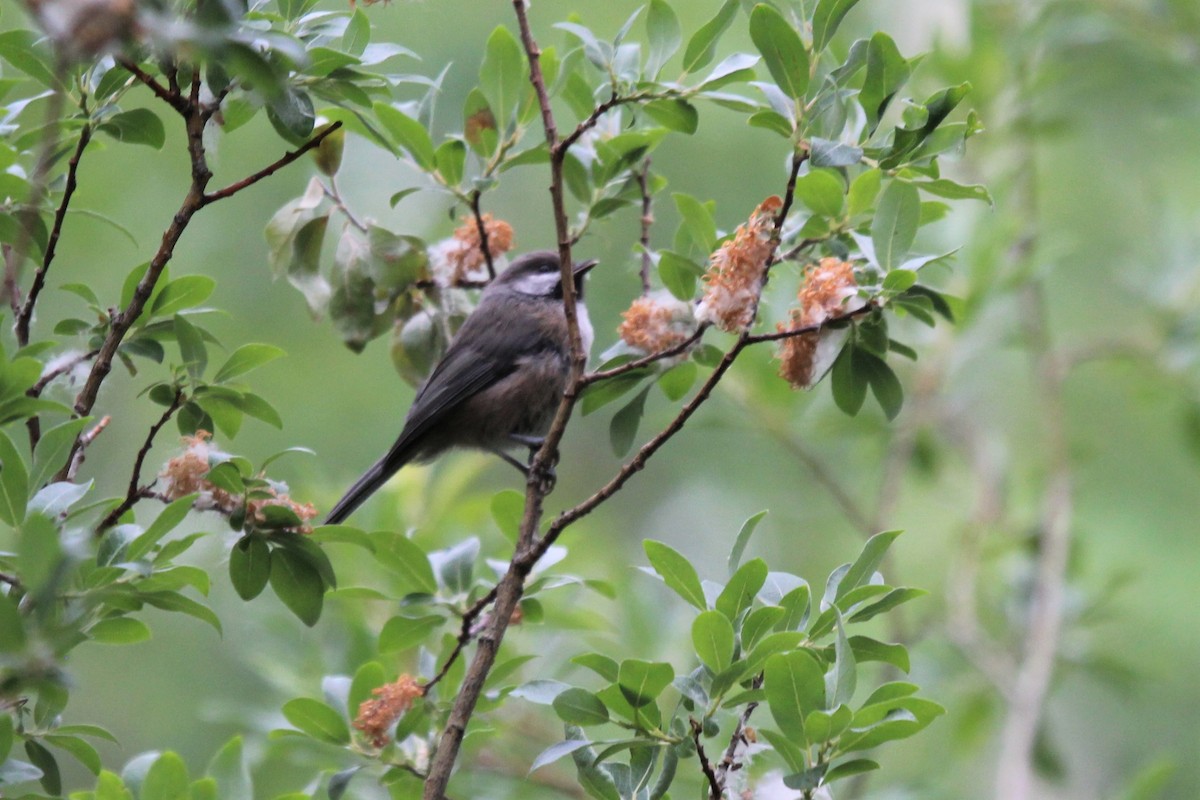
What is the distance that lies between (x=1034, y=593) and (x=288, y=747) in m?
2.99

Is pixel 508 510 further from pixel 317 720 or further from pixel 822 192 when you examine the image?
pixel 822 192

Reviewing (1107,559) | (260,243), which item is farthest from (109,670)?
(1107,559)

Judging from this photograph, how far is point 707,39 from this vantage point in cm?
242

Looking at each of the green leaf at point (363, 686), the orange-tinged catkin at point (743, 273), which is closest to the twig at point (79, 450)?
the green leaf at point (363, 686)

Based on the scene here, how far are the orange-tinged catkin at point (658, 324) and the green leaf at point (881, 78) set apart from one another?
617 millimetres

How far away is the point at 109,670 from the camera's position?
796cm

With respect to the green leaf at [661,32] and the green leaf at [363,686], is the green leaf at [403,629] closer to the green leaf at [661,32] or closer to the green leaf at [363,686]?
the green leaf at [363,686]

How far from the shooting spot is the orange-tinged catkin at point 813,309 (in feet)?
7.22

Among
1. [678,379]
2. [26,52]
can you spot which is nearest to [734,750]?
[678,379]

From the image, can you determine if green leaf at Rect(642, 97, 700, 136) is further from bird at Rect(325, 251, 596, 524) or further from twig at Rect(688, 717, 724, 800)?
bird at Rect(325, 251, 596, 524)

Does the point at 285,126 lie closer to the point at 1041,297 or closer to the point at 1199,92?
the point at 1041,297

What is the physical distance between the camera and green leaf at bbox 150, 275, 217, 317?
2322mm

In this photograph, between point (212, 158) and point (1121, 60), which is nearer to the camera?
point (212, 158)

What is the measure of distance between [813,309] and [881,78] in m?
0.43
